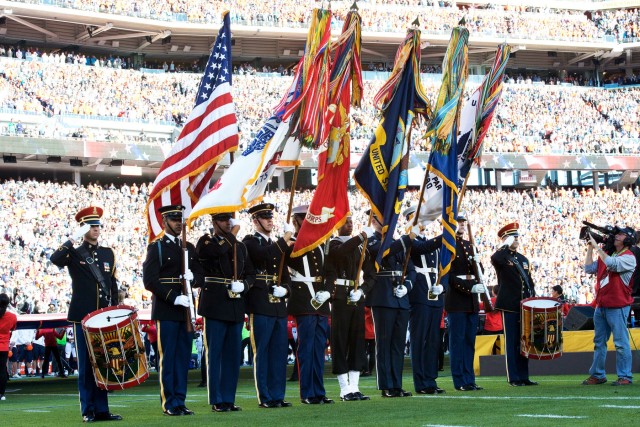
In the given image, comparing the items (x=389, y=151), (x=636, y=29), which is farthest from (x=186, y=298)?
(x=636, y=29)

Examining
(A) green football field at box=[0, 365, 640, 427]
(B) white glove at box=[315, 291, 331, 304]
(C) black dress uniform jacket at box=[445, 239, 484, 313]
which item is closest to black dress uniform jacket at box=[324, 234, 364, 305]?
(B) white glove at box=[315, 291, 331, 304]

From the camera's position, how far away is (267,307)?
35.3ft

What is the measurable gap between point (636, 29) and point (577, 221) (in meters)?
20.0

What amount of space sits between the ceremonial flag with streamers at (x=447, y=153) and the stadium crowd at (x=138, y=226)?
46.1 ft

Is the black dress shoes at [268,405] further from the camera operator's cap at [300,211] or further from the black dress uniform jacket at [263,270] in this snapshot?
the camera operator's cap at [300,211]

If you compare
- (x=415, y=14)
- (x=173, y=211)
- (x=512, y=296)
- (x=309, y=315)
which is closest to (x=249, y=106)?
(x=415, y=14)

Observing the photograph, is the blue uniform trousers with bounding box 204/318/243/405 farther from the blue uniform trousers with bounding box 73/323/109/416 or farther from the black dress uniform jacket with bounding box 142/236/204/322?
the blue uniform trousers with bounding box 73/323/109/416

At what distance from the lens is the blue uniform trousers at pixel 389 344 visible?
38.1 feet

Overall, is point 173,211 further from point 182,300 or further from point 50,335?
point 50,335

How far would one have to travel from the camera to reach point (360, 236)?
1131 cm

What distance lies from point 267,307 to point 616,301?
3.97 meters

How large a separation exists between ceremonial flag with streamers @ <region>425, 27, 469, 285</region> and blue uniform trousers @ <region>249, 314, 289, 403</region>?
220 cm

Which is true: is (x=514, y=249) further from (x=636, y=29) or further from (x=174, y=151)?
(x=636, y=29)

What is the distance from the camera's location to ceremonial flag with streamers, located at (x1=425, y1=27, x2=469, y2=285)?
12180 millimetres
